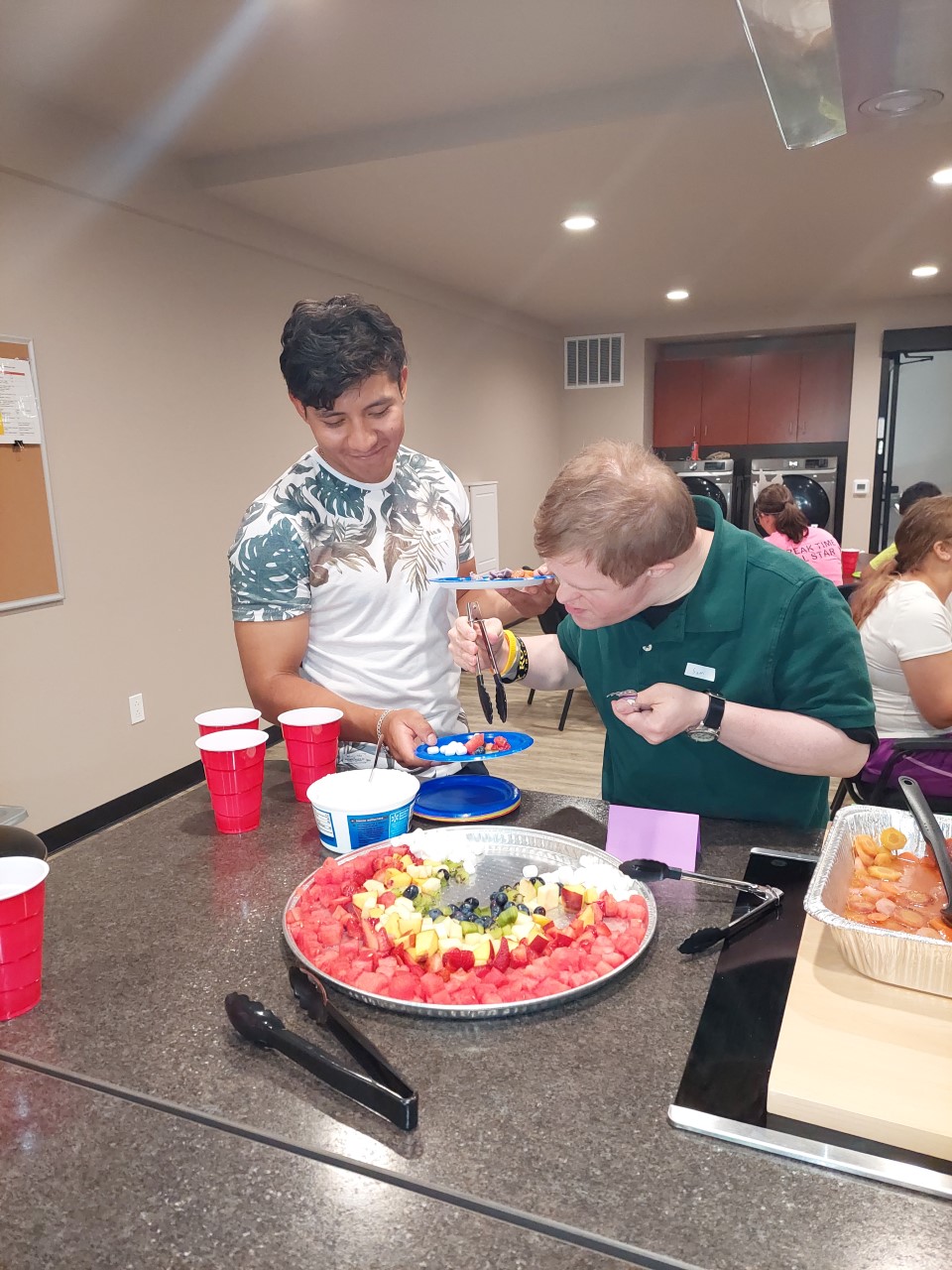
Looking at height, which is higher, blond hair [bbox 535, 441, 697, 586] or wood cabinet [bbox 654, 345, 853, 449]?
wood cabinet [bbox 654, 345, 853, 449]

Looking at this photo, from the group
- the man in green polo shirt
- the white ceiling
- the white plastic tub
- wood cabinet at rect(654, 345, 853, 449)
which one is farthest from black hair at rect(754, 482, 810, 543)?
wood cabinet at rect(654, 345, 853, 449)

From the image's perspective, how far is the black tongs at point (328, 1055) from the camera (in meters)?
0.74

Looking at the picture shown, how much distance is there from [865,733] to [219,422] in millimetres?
3422

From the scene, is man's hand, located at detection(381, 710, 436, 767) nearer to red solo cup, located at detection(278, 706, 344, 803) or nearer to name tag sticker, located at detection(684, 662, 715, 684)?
red solo cup, located at detection(278, 706, 344, 803)

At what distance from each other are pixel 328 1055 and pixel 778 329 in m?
7.66

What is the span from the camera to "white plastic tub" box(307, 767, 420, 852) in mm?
1218

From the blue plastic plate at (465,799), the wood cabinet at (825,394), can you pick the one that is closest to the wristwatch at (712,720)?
the blue plastic plate at (465,799)

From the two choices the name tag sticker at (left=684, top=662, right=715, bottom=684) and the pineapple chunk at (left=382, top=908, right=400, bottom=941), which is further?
the name tag sticker at (left=684, top=662, right=715, bottom=684)

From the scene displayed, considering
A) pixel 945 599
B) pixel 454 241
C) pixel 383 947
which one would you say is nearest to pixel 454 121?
pixel 454 241

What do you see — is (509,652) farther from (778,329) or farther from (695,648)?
(778,329)

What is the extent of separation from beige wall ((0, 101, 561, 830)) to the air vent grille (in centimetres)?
365

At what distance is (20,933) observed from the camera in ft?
2.94

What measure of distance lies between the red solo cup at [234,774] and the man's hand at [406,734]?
0.22m

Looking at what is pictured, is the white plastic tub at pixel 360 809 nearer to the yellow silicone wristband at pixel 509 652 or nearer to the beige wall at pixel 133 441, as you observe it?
the yellow silicone wristband at pixel 509 652
